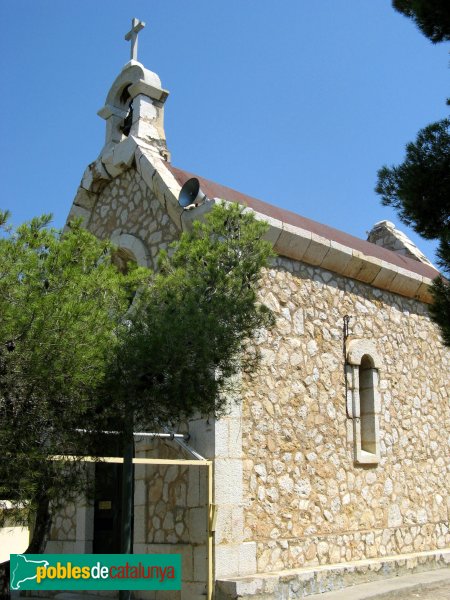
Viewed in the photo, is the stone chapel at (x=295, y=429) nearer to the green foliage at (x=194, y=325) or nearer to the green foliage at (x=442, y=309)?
the green foliage at (x=194, y=325)

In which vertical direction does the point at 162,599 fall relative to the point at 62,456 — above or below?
below

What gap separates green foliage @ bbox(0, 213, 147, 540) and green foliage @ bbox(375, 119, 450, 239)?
2.45 m

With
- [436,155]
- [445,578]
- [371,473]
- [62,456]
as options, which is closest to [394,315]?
[371,473]

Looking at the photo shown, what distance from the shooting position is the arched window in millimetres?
9648

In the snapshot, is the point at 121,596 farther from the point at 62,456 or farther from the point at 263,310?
the point at 263,310

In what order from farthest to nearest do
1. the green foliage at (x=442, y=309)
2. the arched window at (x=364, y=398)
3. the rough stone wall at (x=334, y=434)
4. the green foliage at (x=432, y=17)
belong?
the arched window at (x=364, y=398), the rough stone wall at (x=334, y=434), the green foliage at (x=432, y=17), the green foliage at (x=442, y=309)

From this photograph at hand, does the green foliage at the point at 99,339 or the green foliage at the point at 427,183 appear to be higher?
the green foliage at the point at 427,183

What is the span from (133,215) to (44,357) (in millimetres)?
4960

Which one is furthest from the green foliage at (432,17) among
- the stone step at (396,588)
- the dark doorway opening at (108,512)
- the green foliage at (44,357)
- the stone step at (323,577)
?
the dark doorway opening at (108,512)

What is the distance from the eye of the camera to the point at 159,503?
8.23m

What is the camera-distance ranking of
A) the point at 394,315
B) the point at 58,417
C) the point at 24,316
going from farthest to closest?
1. the point at 394,315
2. the point at 58,417
3. the point at 24,316

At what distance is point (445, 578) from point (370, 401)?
7.86 ft

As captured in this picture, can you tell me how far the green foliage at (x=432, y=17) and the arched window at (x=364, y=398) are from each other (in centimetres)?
494

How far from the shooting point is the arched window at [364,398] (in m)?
9.65
